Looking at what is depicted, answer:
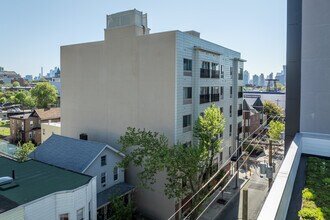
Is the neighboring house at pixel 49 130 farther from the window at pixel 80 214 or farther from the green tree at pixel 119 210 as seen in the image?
the window at pixel 80 214

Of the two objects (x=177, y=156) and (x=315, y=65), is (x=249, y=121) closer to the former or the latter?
(x=177, y=156)

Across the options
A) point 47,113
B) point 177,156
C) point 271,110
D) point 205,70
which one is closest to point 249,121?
point 271,110

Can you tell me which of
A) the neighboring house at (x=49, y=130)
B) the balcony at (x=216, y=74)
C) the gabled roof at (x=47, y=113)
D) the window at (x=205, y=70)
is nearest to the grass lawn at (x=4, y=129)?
the gabled roof at (x=47, y=113)

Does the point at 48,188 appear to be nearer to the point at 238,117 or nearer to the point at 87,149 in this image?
the point at 87,149

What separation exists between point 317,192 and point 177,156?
529 inches

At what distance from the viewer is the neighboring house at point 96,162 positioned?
1967cm

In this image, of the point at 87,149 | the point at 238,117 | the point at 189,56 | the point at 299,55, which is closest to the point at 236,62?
the point at 238,117

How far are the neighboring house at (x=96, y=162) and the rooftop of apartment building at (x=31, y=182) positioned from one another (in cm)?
208

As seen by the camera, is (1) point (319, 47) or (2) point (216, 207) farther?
(2) point (216, 207)

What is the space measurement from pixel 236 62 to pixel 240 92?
428 centimetres

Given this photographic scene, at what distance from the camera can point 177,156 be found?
712 inches

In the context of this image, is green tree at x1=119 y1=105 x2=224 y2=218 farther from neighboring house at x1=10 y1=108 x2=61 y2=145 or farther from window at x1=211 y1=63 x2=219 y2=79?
neighboring house at x1=10 y1=108 x2=61 y2=145

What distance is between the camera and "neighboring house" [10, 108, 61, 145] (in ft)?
156

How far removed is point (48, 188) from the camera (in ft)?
48.6
